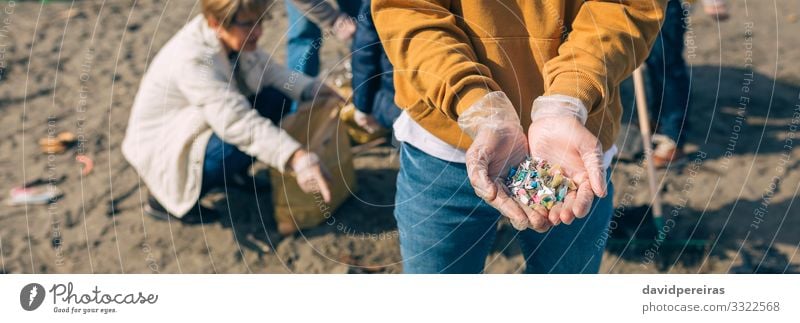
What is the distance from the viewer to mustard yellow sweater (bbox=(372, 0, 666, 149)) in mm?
2049

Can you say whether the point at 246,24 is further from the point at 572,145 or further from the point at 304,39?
the point at 572,145

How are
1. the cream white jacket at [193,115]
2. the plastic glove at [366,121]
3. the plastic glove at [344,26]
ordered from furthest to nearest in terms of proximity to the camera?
the plastic glove at [344,26] → the plastic glove at [366,121] → the cream white jacket at [193,115]

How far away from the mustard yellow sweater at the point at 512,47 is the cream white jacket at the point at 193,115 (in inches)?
59.4

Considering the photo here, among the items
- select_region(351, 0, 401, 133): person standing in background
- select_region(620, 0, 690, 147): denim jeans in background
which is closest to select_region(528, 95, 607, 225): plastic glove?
select_region(351, 0, 401, 133): person standing in background

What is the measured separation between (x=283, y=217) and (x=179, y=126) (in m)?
0.61

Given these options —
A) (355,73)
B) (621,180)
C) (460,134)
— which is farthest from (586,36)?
(621,180)

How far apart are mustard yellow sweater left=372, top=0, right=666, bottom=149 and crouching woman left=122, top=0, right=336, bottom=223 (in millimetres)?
1442

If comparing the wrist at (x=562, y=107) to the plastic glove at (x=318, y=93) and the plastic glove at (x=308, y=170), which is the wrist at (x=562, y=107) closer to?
the plastic glove at (x=308, y=170)

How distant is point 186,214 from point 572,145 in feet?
7.39

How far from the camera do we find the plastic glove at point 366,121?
3.87 m

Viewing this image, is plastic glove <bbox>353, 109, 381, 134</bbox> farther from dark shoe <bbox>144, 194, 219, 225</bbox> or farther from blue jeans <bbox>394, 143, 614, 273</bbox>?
blue jeans <bbox>394, 143, 614, 273</bbox>

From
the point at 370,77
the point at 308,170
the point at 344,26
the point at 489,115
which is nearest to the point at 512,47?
the point at 489,115

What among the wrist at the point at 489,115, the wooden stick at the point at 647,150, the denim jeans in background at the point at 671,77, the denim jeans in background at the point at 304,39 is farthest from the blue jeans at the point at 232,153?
the wrist at the point at 489,115

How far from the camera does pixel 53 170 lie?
418 cm
